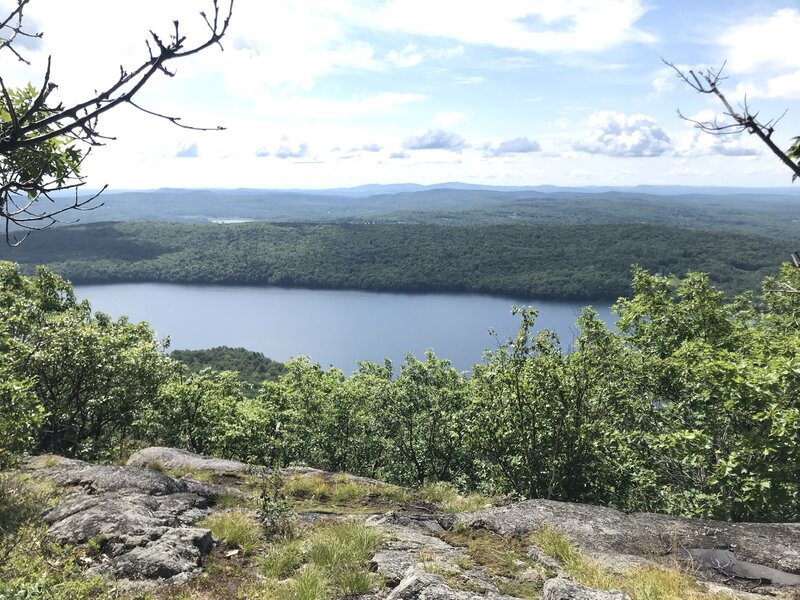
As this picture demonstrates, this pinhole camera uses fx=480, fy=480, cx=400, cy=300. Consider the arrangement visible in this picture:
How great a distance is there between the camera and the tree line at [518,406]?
10938 mm

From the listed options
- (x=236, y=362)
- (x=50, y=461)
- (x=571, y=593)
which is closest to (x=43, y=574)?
(x=571, y=593)

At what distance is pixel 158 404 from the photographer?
2517 cm

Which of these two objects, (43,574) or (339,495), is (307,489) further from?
(43,574)

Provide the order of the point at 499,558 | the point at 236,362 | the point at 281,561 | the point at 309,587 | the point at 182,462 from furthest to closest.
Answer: the point at 236,362 → the point at 182,462 → the point at 499,558 → the point at 281,561 → the point at 309,587

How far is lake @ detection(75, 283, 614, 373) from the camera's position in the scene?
137 metres

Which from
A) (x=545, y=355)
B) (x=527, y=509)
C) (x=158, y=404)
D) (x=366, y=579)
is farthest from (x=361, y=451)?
(x=366, y=579)

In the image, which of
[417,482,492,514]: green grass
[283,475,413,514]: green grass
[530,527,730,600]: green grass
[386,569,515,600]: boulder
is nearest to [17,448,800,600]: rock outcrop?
[386,569,515,600]: boulder

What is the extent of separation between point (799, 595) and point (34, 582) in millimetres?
8988

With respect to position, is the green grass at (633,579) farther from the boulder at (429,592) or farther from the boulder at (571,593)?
the boulder at (429,592)

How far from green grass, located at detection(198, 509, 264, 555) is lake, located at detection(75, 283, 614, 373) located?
108 metres

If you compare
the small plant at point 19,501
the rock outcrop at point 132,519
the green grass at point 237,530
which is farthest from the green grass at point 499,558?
the small plant at point 19,501

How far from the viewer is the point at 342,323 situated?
166 m

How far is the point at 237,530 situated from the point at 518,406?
8.78m

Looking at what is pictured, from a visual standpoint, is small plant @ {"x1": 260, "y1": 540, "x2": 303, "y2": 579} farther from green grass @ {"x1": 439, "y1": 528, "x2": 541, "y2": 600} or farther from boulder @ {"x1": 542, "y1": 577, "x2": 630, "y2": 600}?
boulder @ {"x1": 542, "y1": 577, "x2": 630, "y2": 600}
